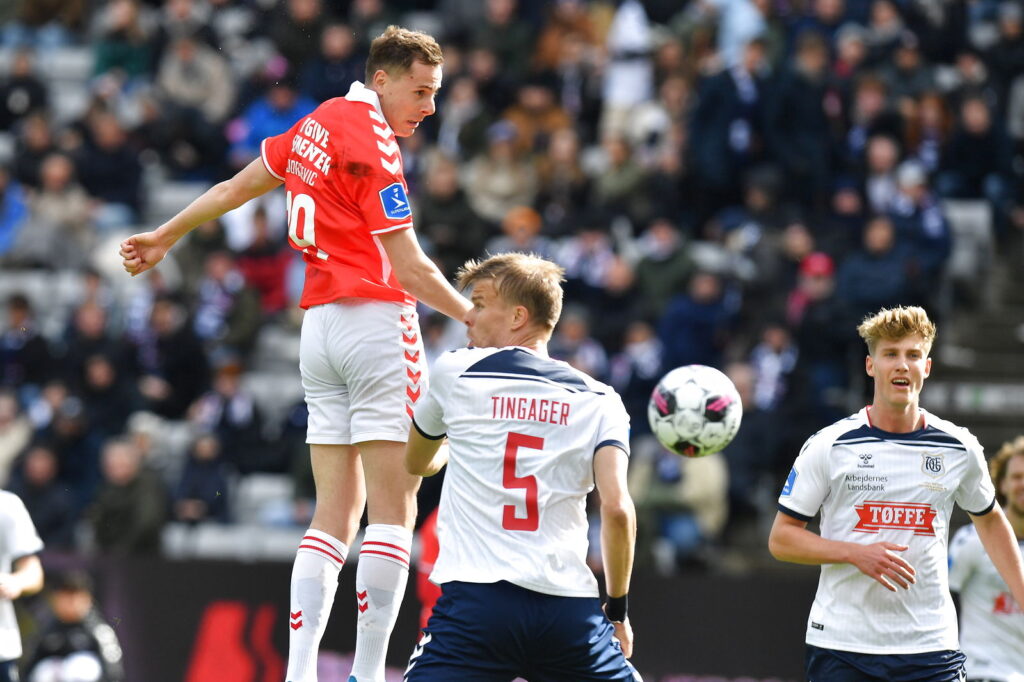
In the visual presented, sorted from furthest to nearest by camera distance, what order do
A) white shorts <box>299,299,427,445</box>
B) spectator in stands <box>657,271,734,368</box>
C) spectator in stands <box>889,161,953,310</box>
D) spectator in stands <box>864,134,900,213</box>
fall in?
spectator in stands <box>864,134,900,213</box> < spectator in stands <box>889,161,953,310</box> < spectator in stands <box>657,271,734,368</box> < white shorts <box>299,299,427,445</box>

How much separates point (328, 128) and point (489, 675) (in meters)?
2.61

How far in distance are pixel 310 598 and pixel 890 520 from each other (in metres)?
2.54

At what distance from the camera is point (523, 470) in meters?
5.94

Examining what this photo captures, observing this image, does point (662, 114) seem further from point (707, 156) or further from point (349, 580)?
point (349, 580)

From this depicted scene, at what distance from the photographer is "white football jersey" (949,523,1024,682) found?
27.3 ft

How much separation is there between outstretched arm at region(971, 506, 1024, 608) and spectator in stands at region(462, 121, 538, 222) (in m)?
10.6

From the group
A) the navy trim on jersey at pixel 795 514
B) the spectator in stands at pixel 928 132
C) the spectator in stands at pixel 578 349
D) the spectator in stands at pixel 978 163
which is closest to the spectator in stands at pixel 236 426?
the spectator in stands at pixel 578 349

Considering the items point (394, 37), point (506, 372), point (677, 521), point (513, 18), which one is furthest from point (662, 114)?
point (506, 372)

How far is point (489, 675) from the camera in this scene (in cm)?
586

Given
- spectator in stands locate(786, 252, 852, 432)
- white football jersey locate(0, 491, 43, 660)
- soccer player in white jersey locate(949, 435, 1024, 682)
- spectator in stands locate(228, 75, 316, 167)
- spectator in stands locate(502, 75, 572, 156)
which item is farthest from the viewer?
spectator in stands locate(228, 75, 316, 167)

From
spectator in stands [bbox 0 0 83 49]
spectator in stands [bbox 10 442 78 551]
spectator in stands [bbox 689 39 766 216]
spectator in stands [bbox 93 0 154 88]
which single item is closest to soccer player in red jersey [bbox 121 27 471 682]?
spectator in stands [bbox 10 442 78 551]

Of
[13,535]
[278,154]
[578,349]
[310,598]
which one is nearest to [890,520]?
[310,598]

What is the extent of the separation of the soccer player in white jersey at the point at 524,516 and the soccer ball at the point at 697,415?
1.56 meters

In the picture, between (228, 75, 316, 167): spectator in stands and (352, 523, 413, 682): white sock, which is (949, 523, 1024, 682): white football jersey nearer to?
(352, 523, 413, 682): white sock
